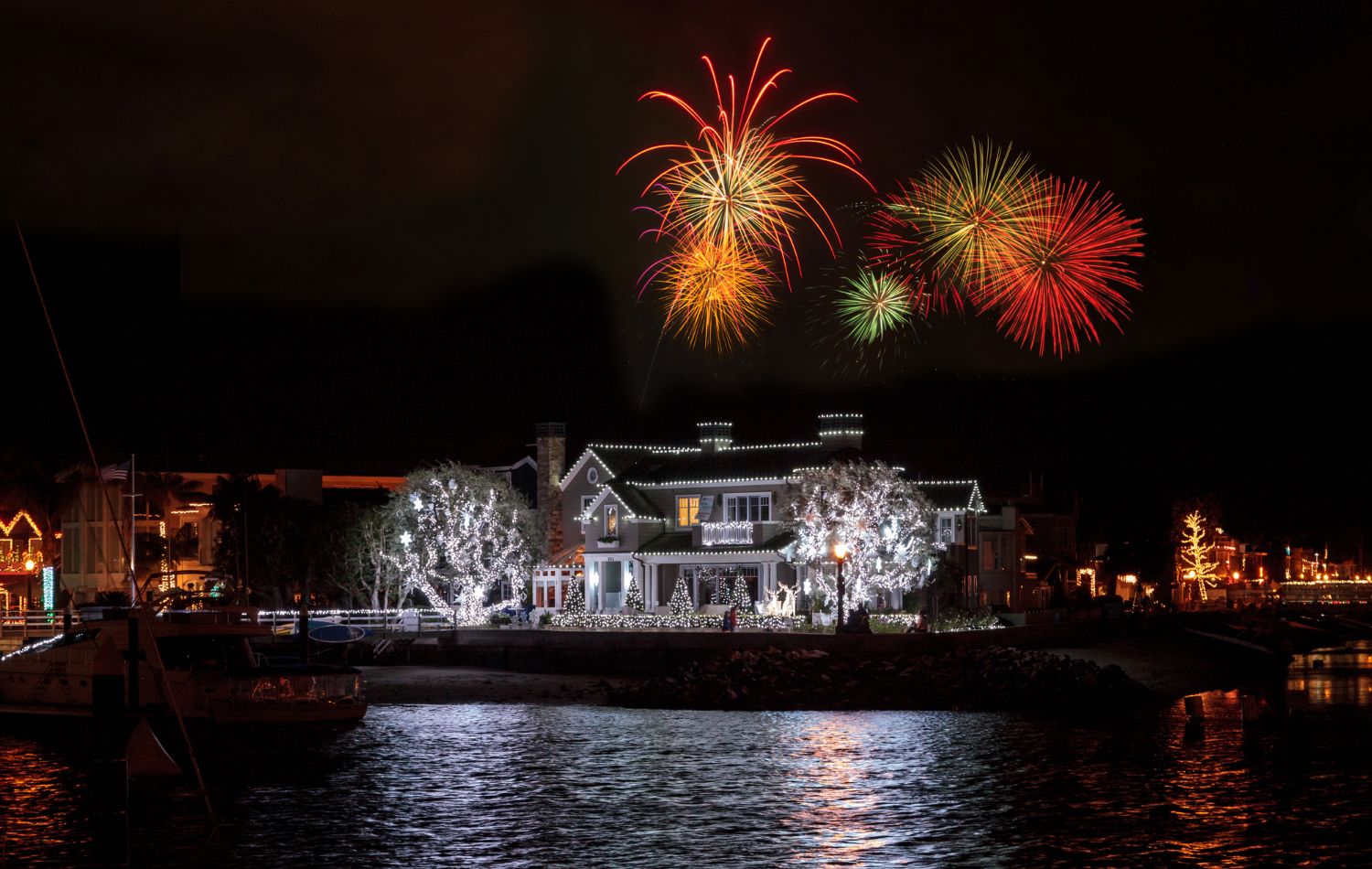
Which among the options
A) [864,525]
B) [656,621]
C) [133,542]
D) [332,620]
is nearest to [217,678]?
[133,542]

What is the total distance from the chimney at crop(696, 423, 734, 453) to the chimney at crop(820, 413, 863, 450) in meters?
6.14

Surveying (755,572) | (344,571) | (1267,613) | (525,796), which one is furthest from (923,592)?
(1267,613)

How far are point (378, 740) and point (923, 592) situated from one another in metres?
29.3

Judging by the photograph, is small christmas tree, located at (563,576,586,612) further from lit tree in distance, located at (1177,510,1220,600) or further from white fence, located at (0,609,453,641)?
lit tree in distance, located at (1177,510,1220,600)

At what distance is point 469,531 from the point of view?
64750 millimetres

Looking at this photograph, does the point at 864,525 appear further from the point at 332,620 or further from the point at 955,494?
the point at 332,620

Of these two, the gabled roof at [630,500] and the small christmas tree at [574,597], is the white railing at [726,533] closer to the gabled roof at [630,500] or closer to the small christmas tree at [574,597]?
the gabled roof at [630,500]

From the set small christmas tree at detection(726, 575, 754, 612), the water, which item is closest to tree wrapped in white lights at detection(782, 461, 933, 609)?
small christmas tree at detection(726, 575, 754, 612)

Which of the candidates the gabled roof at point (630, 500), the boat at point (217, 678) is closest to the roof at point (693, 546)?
the gabled roof at point (630, 500)

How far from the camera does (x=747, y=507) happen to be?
63.4 m

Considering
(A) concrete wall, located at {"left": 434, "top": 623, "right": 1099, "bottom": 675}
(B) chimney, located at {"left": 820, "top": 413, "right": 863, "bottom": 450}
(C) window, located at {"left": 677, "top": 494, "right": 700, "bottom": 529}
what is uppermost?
(B) chimney, located at {"left": 820, "top": 413, "right": 863, "bottom": 450}

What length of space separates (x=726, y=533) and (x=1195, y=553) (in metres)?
56.6

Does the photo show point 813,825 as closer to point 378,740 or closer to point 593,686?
point 378,740

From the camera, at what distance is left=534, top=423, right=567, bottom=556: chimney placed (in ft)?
235
